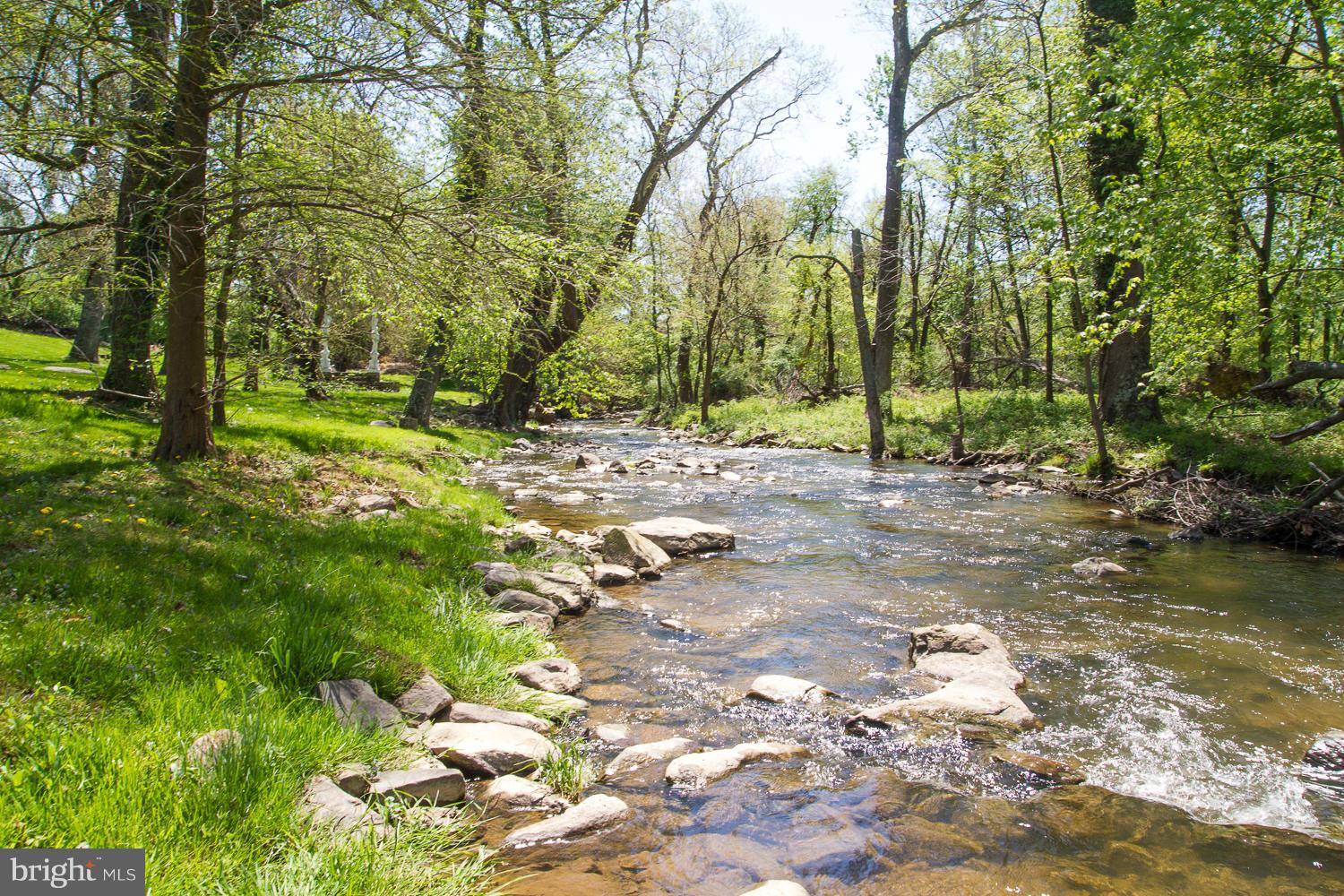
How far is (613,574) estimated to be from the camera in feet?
28.0

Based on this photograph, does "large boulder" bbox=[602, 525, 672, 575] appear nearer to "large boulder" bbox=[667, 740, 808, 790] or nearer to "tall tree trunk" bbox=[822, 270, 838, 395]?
"large boulder" bbox=[667, 740, 808, 790]

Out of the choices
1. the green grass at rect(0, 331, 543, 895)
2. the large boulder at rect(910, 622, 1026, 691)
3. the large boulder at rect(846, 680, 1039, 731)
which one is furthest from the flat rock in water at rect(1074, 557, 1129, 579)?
the green grass at rect(0, 331, 543, 895)

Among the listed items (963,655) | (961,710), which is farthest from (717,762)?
(963,655)

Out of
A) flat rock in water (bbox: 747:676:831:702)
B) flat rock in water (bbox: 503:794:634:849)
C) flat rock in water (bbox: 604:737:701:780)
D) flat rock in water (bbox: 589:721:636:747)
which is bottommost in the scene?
flat rock in water (bbox: 589:721:636:747)

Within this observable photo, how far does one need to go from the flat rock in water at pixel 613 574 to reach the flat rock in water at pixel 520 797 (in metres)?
4.52

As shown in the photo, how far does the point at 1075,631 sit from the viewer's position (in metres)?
6.87

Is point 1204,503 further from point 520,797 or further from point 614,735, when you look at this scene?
point 520,797

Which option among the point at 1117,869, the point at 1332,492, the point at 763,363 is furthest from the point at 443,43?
the point at 763,363

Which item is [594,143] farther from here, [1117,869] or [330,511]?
[1117,869]

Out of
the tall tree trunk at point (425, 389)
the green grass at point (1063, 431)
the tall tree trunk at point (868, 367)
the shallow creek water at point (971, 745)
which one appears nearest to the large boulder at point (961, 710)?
the shallow creek water at point (971, 745)

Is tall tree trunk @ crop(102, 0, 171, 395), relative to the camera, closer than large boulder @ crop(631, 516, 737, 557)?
Yes

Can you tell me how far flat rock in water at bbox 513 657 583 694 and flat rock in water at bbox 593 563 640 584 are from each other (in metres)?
2.67

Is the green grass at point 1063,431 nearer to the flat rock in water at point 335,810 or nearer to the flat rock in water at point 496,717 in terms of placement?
the flat rock in water at point 496,717

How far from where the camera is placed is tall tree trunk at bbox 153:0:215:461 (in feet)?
21.7
